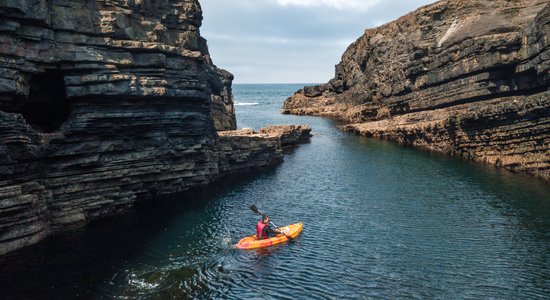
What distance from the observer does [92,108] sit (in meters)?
33.1

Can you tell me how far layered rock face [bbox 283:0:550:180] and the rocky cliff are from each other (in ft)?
118

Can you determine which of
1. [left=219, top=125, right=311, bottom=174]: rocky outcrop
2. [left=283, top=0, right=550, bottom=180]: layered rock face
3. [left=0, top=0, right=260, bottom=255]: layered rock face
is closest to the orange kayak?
[left=0, top=0, right=260, bottom=255]: layered rock face

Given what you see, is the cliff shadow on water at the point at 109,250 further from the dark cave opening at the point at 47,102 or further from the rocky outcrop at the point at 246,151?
the rocky outcrop at the point at 246,151

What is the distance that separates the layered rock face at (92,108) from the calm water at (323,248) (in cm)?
236

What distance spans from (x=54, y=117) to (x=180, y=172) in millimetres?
12047

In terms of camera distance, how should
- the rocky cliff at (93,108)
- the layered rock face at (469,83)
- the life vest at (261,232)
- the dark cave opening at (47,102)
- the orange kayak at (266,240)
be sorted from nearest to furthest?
1. the rocky cliff at (93,108)
2. the orange kayak at (266,240)
3. the life vest at (261,232)
4. the dark cave opening at (47,102)
5. the layered rock face at (469,83)

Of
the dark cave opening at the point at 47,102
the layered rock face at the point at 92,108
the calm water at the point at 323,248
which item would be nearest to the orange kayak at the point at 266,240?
the calm water at the point at 323,248

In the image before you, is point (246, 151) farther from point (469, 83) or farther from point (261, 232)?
point (469, 83)

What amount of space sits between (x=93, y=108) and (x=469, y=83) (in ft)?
171

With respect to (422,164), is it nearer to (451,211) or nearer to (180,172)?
(451,211)

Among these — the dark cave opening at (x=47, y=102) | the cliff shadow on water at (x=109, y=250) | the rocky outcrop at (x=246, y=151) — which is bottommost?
the cliff shadow on water at (x=109, y=250)

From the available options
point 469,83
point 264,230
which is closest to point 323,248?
point 264,230

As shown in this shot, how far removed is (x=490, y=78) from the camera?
58.8m

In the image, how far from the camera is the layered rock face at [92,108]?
27922 millimetres
